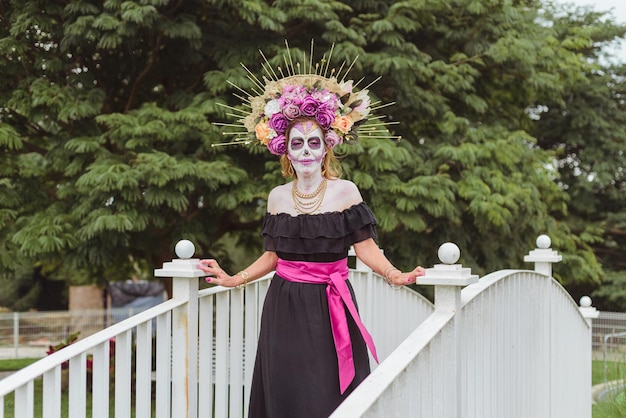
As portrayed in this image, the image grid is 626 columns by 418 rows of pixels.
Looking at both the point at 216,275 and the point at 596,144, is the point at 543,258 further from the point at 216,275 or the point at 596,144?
the point at 596,144

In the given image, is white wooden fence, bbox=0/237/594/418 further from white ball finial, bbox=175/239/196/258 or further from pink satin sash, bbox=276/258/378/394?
pink satin sash, bbox=276/258/378/394

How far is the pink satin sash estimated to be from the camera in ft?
8.73

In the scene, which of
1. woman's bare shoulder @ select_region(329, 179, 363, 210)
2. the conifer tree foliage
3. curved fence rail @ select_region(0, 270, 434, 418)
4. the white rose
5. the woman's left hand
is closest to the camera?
curved fence rail @ select_region(0, 270, 434, 418)

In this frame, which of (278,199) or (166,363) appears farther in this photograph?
(278,199)

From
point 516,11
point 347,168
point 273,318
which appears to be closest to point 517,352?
point 273,318

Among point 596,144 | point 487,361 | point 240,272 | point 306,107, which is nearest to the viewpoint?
point 487,361

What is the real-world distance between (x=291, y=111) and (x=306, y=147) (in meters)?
0.15

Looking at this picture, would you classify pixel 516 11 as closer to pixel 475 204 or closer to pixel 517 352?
pixel 475 204

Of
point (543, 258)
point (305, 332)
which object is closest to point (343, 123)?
point (305, 332)

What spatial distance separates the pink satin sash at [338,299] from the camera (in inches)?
105

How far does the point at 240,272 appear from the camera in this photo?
2908 millimetres

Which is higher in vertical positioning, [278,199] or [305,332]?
[278,199]

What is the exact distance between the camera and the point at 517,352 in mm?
3045

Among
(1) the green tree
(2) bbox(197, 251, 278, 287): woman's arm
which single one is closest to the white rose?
(2) bbox(197, 251, 278, 287): woman's arm
